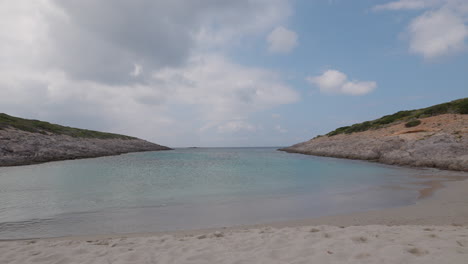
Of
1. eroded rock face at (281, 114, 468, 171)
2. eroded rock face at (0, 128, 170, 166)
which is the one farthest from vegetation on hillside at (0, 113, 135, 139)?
eroded rock face at (281, 114, 468, 171)

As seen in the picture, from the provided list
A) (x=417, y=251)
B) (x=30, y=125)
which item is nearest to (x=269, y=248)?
(x=417, y=251)

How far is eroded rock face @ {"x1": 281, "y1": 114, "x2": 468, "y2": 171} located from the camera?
2519 centimetres

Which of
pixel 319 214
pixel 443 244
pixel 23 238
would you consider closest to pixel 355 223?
pixel 319 214

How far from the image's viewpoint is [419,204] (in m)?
10.5

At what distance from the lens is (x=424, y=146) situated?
2994cm

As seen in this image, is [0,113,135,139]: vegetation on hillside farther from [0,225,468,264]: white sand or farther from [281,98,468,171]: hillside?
[281,98,468,171]: hillside

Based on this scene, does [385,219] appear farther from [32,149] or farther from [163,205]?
[32,149]

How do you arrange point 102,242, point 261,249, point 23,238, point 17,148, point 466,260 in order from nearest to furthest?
point 466,260 < point 261,249 < point 102,242 < point 23,238 < point 17,148

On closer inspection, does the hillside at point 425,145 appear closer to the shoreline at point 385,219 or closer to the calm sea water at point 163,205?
the calm sea water at point 163,205

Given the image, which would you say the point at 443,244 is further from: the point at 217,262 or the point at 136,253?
the point at 136,253

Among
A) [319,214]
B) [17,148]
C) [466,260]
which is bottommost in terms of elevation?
[319,214]

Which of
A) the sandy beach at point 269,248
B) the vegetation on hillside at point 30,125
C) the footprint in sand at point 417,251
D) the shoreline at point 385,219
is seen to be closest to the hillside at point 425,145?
the shoreline at point 385,219

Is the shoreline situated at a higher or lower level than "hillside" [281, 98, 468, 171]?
lower

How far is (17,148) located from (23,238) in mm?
39682
